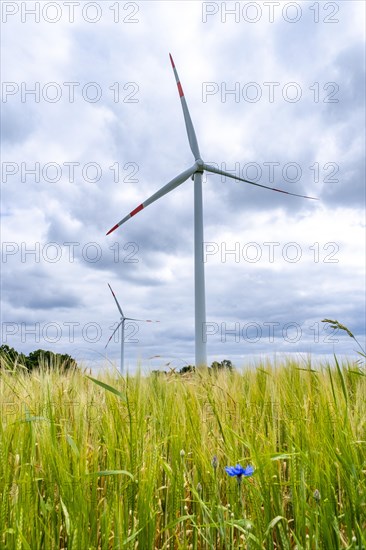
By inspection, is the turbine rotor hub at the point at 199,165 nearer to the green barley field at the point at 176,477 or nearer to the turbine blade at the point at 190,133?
the turbine blade at the point at 190,133

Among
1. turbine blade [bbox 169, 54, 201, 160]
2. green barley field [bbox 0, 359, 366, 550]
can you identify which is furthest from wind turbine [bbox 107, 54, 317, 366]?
green barley field [bbox 0, 359, 366, 550]

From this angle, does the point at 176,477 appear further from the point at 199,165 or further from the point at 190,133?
the point at 190,133

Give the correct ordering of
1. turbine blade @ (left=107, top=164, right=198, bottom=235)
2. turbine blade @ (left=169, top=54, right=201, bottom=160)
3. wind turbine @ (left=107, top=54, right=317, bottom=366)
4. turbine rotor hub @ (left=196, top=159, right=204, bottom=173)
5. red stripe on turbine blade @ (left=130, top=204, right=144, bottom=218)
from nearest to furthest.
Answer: wind turbine @ (left=107, top=54, right=317, bottom=366) < turbine blade @ (left=107, top=164, right=198, bottom=235) < red stripe on turbine blade @ (left=130, top=204, right=144, bottom=218) < turbine rotor hub @ (left=196, top=159, right=204, bottom=173) < turbine blade @ (left=169, top=54, right=201, bottom=160)

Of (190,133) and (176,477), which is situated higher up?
(190,133)

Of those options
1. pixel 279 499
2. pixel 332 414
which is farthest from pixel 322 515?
pixel 332 414

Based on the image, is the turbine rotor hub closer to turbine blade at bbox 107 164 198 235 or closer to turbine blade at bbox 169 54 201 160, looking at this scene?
turbine blade at bbox 107 164 198 235

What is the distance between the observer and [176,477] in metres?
2.75

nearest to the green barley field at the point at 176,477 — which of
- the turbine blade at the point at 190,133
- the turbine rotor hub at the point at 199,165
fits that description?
the turbine rotor hub at the point at 199,165

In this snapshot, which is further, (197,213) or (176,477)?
(197,213)

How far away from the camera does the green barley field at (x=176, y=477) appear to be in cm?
240

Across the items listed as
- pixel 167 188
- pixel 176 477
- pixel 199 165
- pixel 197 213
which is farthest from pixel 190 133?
pixel 176 477

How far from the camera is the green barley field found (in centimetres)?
240

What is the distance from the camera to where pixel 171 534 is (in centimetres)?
277

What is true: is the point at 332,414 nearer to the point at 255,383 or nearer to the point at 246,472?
the point at 255,383
